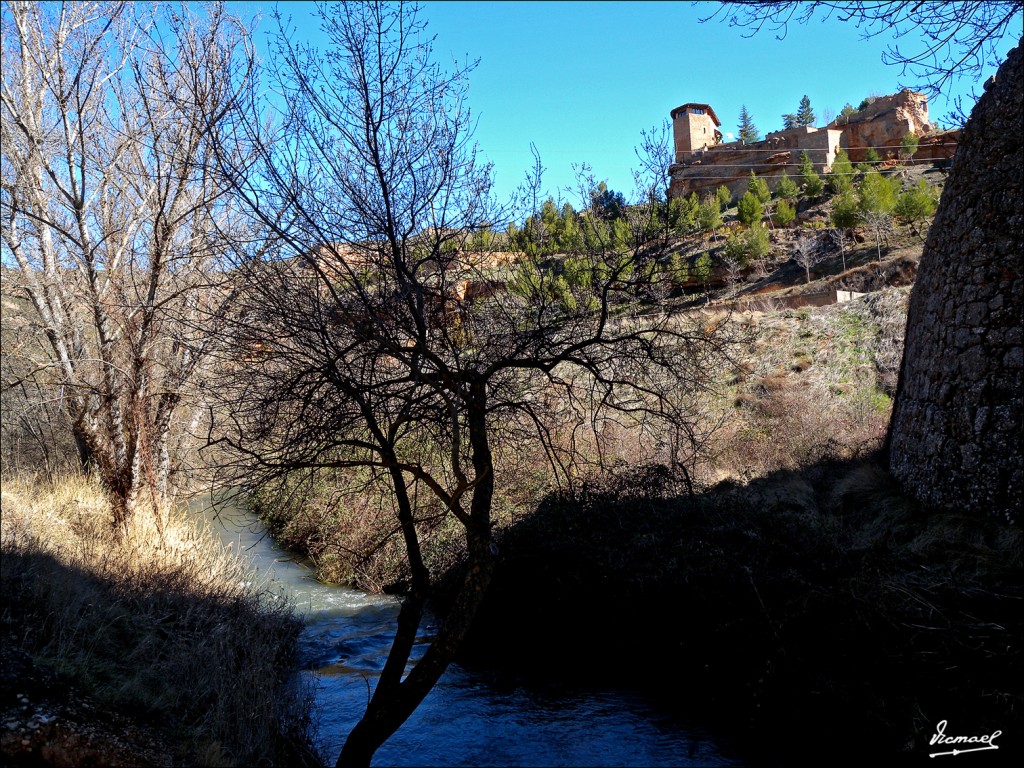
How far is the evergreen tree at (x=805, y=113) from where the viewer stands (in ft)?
256

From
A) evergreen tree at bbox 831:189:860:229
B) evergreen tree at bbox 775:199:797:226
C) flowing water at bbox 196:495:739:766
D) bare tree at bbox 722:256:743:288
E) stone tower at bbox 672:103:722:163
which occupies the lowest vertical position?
flowing water at bbox 196:495:739:766

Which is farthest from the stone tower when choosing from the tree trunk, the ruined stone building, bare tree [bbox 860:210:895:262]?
the tree trunk

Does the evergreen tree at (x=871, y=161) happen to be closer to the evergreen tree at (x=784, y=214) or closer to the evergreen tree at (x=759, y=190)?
the evergreen tree at (x=759, y=190)

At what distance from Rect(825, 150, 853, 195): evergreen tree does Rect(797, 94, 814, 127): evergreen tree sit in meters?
30.1

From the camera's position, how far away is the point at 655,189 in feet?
18.9

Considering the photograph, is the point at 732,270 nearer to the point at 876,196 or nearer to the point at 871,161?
the point at 876,196

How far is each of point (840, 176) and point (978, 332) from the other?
38.7 meters

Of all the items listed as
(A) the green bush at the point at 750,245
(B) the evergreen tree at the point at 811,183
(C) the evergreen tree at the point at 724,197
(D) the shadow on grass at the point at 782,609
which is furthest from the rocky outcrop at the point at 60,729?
(B) the evergreen tree at the point at 811,183

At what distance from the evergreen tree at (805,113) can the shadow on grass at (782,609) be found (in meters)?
75.9

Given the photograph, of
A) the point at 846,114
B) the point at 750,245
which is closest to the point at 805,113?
the point at 846,114

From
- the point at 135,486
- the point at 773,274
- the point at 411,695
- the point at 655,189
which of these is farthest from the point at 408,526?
the point at 773,274

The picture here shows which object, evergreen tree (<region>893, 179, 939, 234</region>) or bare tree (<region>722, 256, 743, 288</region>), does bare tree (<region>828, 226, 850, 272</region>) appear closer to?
evergreen tree (<region>893, 179, 939, 234</region>)

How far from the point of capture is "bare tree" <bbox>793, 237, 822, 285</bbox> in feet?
105

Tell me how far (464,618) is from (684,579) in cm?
373
